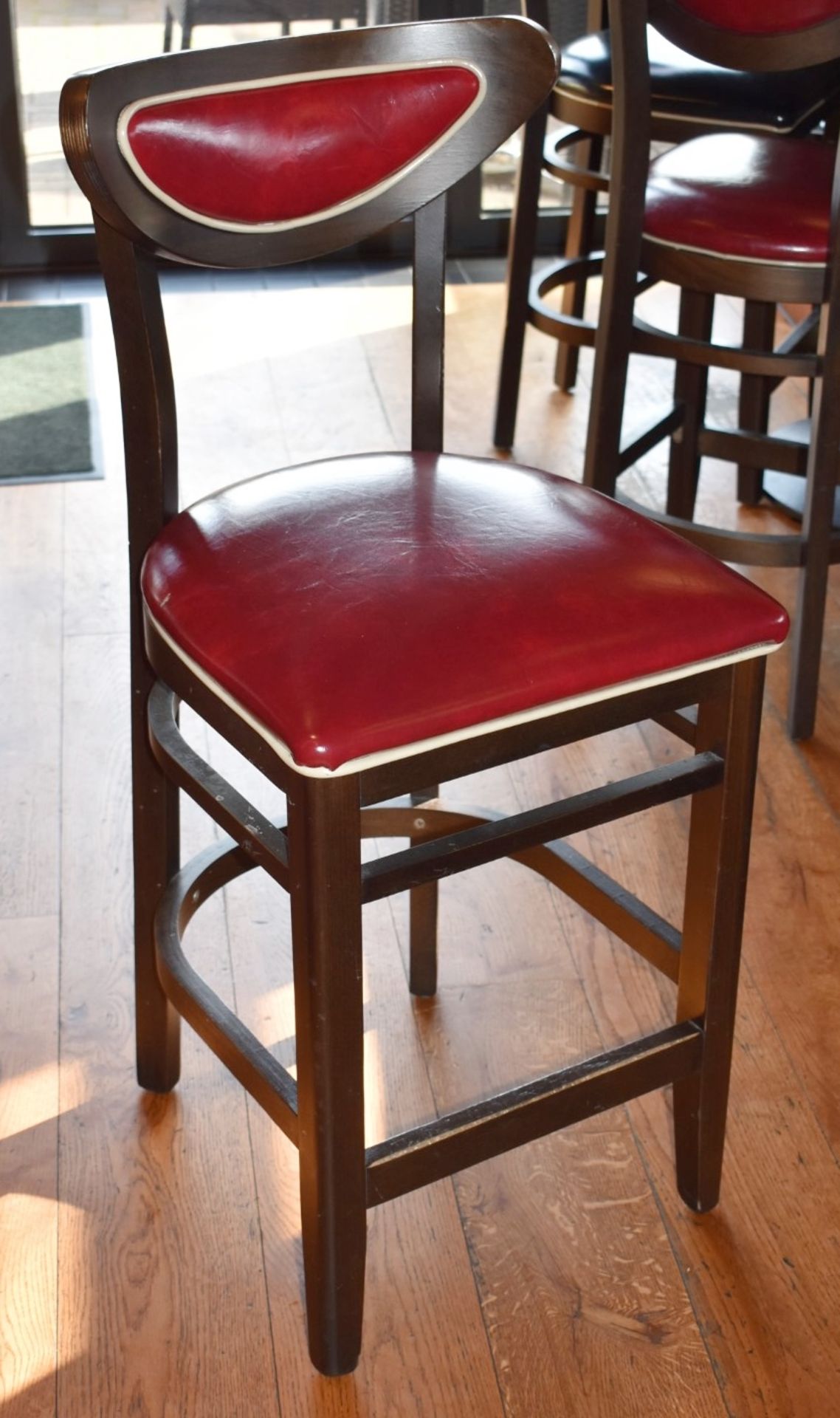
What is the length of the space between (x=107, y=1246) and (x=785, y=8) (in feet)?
4.64

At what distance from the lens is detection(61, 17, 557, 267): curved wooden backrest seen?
1084 mm

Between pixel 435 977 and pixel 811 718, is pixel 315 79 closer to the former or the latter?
pixel 435 977

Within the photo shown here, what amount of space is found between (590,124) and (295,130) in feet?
4.46

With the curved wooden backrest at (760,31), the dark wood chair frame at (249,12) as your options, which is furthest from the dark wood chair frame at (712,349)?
the dark wood chair frame at (249,12)

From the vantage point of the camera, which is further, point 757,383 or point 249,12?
point 249,12

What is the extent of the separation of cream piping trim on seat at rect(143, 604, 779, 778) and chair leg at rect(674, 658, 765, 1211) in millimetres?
50

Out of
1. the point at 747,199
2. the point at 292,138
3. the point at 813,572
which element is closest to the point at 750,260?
the point at 747,199

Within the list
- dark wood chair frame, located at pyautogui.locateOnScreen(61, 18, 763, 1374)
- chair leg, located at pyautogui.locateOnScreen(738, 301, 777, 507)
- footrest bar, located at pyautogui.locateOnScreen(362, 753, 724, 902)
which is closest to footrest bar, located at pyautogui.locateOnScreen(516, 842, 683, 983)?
dark wood chair frame, located at pyautogui.locateOnScreen(61, 18, 763, 1374)

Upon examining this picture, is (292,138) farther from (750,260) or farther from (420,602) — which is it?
(750,260)

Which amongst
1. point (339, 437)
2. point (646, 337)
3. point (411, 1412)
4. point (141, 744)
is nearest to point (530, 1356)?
point (411, 1412)

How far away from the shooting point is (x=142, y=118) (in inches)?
42.6

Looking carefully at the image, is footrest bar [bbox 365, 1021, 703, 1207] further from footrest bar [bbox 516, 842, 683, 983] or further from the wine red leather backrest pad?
the wine red leather backrest pad

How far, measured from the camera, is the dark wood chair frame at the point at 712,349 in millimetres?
1849

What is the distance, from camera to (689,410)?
2287 mm
